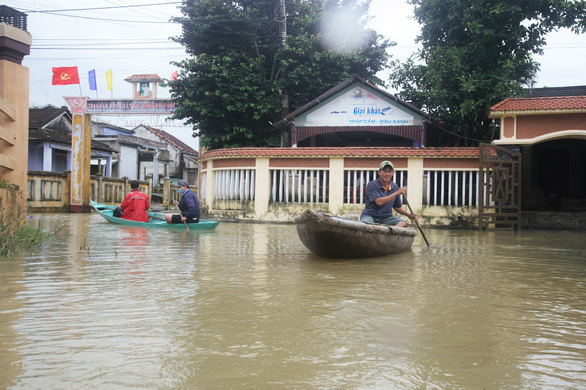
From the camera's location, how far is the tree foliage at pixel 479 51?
16.0 m

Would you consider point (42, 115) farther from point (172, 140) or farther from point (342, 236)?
point (342, 236)

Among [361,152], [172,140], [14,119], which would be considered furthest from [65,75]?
[14,119]

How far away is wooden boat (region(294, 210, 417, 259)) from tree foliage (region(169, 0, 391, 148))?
44.0 ft

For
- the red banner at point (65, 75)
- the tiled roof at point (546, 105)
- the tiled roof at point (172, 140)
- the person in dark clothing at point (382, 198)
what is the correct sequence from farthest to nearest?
1. the tiled roof at point (172, 140)
2. the red banner at point (65, 75)
3. the tiled roof at point (546, 105)
4. the person in dark clothing at point (382, 198)

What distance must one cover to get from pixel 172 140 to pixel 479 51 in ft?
96.1

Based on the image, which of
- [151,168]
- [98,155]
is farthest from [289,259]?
[151,168]

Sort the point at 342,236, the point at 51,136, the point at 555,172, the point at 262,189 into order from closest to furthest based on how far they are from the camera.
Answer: the point at 342,236 < the point at 262,189 < the point at 555,172 < the point at 51,136

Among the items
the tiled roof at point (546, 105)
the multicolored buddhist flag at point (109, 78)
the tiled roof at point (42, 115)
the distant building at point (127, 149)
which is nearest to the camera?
the tiled roof at point (546, 105)

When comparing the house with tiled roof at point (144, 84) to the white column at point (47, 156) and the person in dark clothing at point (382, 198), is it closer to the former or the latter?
the white column at point (47, 156)

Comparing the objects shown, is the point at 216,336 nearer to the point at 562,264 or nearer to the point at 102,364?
the point at 102,364

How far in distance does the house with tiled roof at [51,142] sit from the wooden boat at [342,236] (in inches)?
857

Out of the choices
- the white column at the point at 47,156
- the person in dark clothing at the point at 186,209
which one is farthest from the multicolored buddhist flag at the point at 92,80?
the person in dark clothing at the point at 186,209

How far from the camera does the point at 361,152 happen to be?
15.0m

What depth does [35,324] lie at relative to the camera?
3475 millimetres
